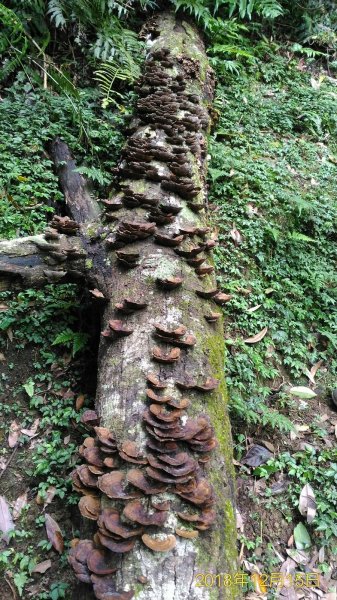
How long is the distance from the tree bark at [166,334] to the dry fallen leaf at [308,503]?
45.8 inches

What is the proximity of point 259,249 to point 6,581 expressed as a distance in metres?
4.12

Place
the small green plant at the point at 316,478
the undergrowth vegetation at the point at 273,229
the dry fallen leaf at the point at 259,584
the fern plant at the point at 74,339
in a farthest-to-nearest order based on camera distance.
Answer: the undergrowth vegetation at the point at 273,229, the fern plant at the point at 74,339, the small green plant at the point at 316,478, the dry fallen leaf at the point at 259,584

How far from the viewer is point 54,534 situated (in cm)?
301

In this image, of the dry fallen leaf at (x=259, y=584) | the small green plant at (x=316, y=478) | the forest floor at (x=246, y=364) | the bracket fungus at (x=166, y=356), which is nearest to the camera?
the bracket fungus at (x=166, y=356)

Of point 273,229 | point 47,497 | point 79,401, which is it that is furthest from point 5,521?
point 273,229

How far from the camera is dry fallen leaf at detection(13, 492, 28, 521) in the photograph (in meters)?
3.11

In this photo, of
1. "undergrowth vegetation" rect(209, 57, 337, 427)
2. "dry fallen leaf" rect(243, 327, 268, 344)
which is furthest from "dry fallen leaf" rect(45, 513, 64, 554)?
"dry fallen leaf" rect(243, 327, 268, 344)

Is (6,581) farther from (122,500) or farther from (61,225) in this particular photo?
(61,225)

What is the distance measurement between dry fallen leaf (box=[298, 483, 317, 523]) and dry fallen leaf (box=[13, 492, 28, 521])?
6.95 feet

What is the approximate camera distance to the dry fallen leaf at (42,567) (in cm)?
286

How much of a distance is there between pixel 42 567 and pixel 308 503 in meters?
2.07

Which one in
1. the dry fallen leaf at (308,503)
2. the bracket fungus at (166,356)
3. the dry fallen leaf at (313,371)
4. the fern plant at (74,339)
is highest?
the bracket fungus at (166,356)

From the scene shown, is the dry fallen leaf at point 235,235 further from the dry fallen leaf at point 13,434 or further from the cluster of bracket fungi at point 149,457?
the dry fallen leaf at point 13,434
